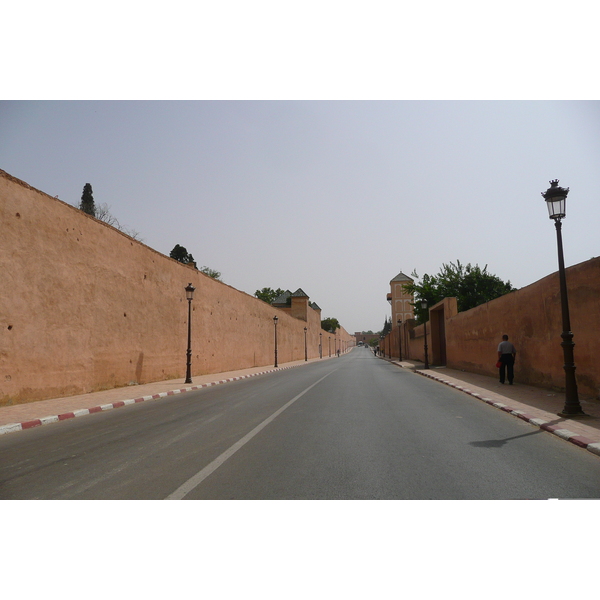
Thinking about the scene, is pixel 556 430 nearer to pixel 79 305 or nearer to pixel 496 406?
pixel 496 406

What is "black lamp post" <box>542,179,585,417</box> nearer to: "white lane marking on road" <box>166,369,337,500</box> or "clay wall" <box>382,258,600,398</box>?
"clay wall" <box>382,258,600,398</box>

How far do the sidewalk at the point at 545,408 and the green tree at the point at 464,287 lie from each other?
24084 mm

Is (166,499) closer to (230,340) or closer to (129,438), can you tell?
(129,438)

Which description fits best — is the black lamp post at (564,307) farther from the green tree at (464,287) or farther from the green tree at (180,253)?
the green tree at (180,253)

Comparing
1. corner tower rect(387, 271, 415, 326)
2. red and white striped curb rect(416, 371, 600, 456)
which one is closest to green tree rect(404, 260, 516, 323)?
red and white striped curb rect(416, 371, 600, 456)

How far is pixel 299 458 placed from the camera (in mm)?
5270

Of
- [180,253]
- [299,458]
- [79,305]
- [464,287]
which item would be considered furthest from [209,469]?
[180,253]

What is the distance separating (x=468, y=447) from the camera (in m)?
5.84

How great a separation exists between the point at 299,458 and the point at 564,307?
6136 millimetres

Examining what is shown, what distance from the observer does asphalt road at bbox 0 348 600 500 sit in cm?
415

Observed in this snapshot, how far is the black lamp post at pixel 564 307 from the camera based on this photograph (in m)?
8.09

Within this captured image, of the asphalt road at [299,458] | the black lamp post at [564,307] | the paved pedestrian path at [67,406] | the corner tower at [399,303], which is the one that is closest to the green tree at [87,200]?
the paved pedestrian path at [67,406]

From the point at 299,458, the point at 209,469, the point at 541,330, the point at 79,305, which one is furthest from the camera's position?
the point at 79,305
